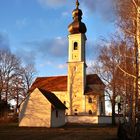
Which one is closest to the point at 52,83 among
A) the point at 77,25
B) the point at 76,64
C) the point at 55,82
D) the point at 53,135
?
the point at 55,82

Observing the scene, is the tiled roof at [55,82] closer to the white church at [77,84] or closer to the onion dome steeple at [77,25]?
the white church at [77,84]

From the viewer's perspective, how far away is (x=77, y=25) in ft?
194

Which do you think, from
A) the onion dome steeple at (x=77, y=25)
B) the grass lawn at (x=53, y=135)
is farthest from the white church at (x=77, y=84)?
the grass lawn at (x=53, y=135)

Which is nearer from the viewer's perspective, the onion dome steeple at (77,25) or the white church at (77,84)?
the white church at (77,84)

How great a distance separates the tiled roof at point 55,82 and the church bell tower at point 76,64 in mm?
2146

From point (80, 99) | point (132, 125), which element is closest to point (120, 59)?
point (132, 125)

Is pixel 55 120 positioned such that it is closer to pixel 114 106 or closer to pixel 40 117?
pixel 40 117

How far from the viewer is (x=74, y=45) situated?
6019 centimetres

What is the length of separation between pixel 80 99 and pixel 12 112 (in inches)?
563

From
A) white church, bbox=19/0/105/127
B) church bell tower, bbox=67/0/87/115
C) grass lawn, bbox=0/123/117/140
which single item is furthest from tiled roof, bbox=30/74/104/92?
grass lawn, bbox=0/123/117/140

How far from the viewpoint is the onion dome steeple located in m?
59.2

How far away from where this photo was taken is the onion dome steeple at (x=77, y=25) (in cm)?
5925

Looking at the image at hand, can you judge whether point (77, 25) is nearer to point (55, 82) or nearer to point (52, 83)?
point (55, 82)

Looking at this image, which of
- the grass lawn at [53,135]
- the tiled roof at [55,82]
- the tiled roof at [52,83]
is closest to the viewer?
the grass lawn at [53,135]
